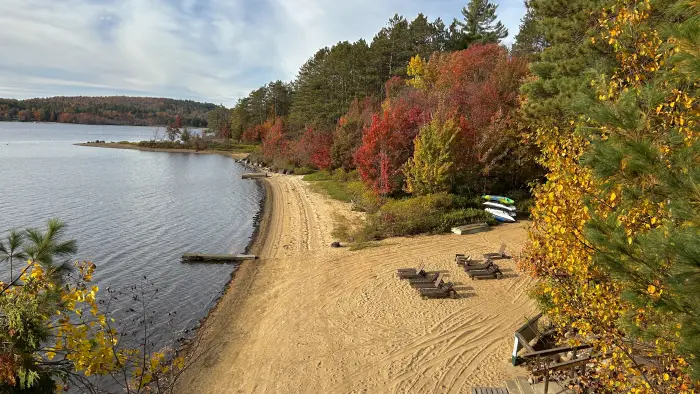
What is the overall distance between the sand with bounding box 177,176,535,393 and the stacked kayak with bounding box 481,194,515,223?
276 cm

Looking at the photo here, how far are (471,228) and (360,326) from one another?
496 inches

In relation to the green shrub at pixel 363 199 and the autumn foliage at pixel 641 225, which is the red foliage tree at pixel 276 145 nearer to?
the green shrub at pixel 363 199

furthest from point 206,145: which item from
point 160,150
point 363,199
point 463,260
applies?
point 463,260

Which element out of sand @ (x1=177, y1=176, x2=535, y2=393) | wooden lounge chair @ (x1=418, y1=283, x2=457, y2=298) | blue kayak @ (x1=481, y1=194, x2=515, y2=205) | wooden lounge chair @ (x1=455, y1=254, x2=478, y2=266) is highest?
blue kayak @ (x1=481, y1=194, x2=515, y2=205)

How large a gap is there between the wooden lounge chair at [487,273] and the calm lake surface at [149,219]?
12011 mm

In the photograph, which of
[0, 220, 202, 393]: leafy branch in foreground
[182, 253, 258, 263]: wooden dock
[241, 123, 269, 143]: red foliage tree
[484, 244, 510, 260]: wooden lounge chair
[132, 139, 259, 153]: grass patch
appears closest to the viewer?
[0, 220, 202, 393]: leafy branch in foreground

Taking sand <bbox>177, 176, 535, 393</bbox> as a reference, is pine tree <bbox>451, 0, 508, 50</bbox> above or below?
above

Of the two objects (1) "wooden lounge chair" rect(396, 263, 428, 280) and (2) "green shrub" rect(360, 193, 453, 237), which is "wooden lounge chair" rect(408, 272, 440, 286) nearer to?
(1) "wooden lounge chair" rect(396, 263, 428, 280)

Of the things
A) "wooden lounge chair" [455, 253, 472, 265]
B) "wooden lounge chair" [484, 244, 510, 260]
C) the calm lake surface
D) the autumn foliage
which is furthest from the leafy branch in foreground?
"wooden lounge chair" [484, 244, 510, 260]

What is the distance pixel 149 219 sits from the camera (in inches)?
1305

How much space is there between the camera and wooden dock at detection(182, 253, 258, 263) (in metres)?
23.8

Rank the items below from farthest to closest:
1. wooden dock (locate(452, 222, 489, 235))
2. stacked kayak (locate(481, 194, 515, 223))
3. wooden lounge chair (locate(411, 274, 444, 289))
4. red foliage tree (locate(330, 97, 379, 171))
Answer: red foliage tree (locate(330, 97, 379, 171)) → stacked kayak (locate(481, 194, 515, 223)) → wooden dock (locate(452, 222, 489, 235)) → wooden lounge chair (locate(411, 274, 444, 289))

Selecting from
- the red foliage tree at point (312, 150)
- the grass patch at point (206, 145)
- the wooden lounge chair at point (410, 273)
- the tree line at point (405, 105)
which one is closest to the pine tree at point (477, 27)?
the tree line at point (405, 105)

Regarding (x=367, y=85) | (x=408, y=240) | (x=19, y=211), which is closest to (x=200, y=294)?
(x=408, y=240)
